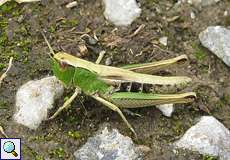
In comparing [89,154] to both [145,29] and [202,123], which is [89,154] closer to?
[202,123]

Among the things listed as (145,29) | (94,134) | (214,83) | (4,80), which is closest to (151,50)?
(145,29)

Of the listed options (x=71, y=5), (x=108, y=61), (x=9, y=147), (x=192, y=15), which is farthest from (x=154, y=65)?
(x=9, y=147)

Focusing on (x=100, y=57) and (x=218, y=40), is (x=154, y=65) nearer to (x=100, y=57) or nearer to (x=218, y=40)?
(x=100, y=57)

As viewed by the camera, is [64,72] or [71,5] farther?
[71,5]

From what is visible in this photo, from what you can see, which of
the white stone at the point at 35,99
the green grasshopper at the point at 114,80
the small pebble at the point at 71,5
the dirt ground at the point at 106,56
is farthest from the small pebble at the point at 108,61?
the small pebble at the point at 71,5

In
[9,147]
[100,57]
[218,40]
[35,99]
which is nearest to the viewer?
[9,147]

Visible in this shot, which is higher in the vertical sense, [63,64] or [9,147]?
[63,64]
